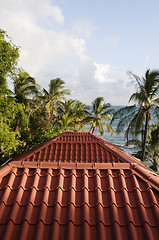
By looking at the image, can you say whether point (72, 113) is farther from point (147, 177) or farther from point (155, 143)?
point (147, 177)

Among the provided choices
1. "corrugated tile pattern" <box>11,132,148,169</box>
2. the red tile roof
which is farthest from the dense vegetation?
the red tile roof

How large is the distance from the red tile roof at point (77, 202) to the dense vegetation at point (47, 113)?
5.96 meters

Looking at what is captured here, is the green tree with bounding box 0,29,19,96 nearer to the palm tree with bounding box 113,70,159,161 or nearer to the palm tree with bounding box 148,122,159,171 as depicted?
the palm tree with bounding box 113,70,159,161

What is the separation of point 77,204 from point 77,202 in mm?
34

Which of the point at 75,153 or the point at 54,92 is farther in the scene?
the point at 54,92

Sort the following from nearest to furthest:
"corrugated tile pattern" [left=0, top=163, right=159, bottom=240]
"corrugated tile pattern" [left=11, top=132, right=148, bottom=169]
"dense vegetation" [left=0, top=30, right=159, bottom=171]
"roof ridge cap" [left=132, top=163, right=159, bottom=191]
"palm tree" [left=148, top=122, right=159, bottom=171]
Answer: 1. "corrugated tile pattern" [left=0, top=163, right=159, bottom=240]
2. "roof ridge cap" [left=132, top=163, right=159, bottom=191]
3. "corrugated tile pattern" [left=11, top=132, right=148, bottom=169]
4. "dense vegetation" [left=0, top=30, right=159, bottom=171]
5. "palm tree" [left=148, top=122, right=159, bottom=171]

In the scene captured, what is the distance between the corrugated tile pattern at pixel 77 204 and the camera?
198 centimetres

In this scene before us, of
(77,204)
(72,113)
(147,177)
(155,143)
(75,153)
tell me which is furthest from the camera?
(72,113)

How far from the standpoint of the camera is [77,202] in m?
2.40

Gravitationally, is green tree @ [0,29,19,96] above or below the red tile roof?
above

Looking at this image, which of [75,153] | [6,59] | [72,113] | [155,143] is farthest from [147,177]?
[72,113]

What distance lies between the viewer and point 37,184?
8.82ft

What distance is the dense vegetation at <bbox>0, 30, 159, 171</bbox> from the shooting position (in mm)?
8245

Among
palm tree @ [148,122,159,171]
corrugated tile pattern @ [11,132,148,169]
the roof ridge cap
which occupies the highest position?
palm tree @ [148,122,159,171]
